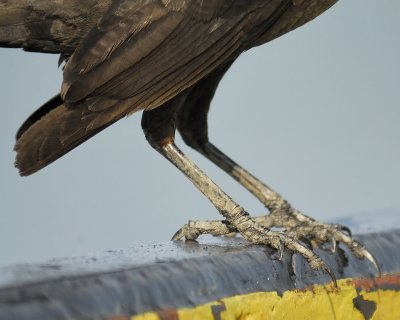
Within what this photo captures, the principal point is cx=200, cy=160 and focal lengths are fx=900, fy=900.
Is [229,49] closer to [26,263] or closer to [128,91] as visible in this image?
[128,91]

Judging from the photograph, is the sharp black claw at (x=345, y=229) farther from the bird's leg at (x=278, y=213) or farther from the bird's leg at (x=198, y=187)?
the bird's leg at (x=198, y=187)

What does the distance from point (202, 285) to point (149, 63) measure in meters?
1.79

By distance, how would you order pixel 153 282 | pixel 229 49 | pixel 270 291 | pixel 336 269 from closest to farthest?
pixel 153 282 → pixel 270 291 → pixel 336 269 → pixel 229 49

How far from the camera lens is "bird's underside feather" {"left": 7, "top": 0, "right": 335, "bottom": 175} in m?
4.00

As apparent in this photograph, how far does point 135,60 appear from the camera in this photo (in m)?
4.15

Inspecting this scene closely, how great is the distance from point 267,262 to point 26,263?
2.98 ft

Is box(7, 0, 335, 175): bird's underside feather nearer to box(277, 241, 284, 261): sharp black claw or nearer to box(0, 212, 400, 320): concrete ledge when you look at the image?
box(0, 212, 400, 320): concrete ledge

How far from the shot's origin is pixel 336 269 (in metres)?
3.38

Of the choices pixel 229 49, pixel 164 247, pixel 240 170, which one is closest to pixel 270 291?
pixel 164 247

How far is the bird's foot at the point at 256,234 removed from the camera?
134 inches

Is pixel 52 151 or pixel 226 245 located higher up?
pixel 52 151

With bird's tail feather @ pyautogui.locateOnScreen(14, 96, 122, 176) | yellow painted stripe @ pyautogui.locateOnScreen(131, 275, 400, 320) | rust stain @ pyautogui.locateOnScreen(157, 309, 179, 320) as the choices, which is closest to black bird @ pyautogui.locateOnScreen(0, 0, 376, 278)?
bird's tail feather @ pyautogui.locateOnScreen(14, 96, 122, 176)

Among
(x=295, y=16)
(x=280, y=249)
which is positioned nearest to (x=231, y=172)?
(x=295, y=16)

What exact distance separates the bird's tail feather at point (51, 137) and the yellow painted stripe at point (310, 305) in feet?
4.62
